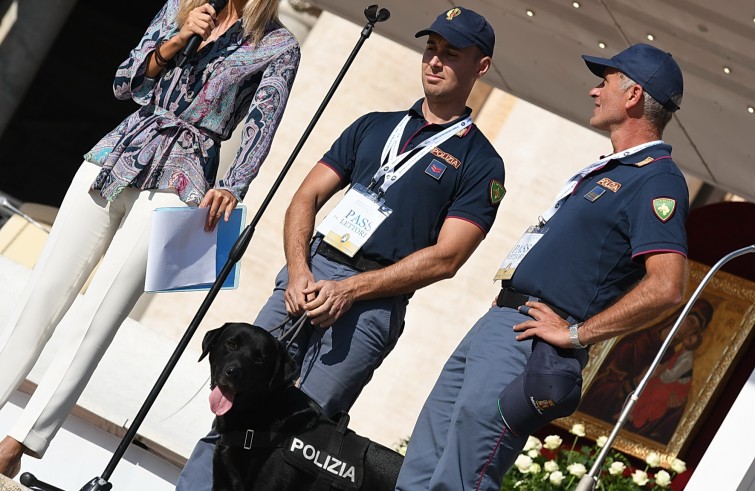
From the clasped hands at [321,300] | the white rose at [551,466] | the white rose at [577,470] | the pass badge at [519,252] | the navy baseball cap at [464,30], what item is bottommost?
the white rose at [551,466]

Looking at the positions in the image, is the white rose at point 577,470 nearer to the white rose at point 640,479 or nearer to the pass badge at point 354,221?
the white rose at point 640,479

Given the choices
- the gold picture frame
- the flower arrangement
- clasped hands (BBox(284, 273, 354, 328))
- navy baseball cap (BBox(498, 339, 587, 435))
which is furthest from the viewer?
the gold picture frame

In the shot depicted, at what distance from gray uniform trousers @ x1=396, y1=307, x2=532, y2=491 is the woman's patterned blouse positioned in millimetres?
1006

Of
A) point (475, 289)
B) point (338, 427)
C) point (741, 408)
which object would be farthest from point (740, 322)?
point (338, 427)

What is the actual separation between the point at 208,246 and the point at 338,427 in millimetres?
826

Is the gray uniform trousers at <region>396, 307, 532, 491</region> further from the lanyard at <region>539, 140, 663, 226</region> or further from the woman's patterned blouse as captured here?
the woman's patterned blouse

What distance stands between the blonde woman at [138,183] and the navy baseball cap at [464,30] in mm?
524

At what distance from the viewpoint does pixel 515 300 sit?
12.8 ft

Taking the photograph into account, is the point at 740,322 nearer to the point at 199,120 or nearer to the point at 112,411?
the point at 112,411

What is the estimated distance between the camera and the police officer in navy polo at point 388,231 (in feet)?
13.9

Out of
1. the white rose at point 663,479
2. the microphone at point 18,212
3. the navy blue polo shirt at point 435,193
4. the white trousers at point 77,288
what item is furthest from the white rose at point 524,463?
the microphone at point 18,212

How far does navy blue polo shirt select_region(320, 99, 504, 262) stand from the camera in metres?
4.32

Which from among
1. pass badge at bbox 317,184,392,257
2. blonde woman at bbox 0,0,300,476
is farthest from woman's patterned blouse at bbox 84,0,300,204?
pass badge at bbox 317,184,392,257

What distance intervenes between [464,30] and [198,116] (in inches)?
37.0
